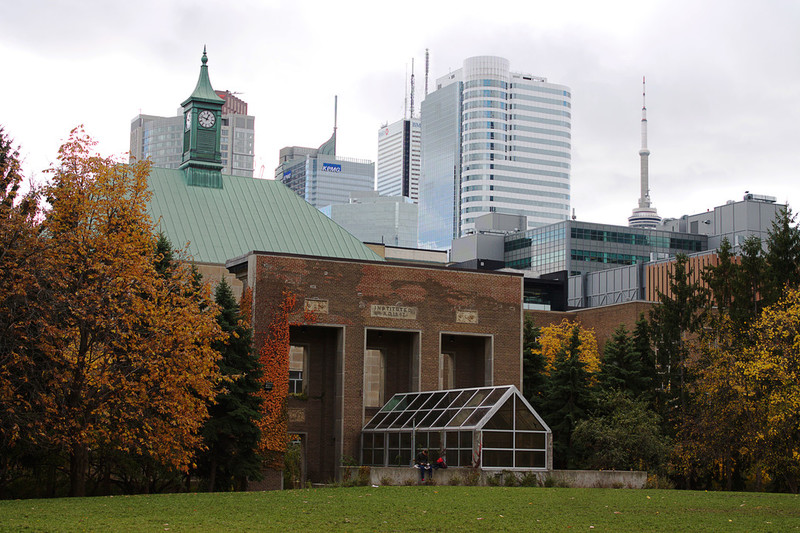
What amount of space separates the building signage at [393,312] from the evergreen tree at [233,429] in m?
9.71

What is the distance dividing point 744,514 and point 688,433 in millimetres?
21639

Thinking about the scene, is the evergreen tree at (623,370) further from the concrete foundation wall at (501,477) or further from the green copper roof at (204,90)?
the green copper roof at (204,90)

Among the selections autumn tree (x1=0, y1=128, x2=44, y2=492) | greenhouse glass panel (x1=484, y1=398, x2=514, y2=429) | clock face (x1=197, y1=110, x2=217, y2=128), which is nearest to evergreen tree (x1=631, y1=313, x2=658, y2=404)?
greenhouse glass panel (x1=484, y1=398, x2=514, y2=429)

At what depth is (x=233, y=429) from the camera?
37.4 m

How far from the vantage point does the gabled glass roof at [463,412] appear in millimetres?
39125

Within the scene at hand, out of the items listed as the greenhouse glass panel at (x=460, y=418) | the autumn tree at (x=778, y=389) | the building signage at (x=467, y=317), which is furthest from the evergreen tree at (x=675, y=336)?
the greenhouse glass panel at (x=460, y=418)

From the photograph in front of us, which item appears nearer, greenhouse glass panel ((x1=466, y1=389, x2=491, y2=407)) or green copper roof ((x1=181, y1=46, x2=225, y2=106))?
greenhouse glass panel ((x1=466, y1=389, x2=491, y2=407))

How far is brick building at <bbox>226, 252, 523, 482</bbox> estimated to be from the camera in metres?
46.7

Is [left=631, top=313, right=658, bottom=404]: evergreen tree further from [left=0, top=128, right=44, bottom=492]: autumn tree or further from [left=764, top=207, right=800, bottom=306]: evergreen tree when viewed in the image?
[left=0, top=128, right=44, bottom=492]: autumn tree

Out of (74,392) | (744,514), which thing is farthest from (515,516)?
(74,392)

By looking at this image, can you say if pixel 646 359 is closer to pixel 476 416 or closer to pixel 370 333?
pixel 370 333

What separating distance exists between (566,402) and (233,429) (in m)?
18.3

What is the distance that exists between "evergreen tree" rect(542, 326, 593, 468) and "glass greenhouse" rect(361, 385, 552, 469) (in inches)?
305

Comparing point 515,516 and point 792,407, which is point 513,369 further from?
point 515,516
